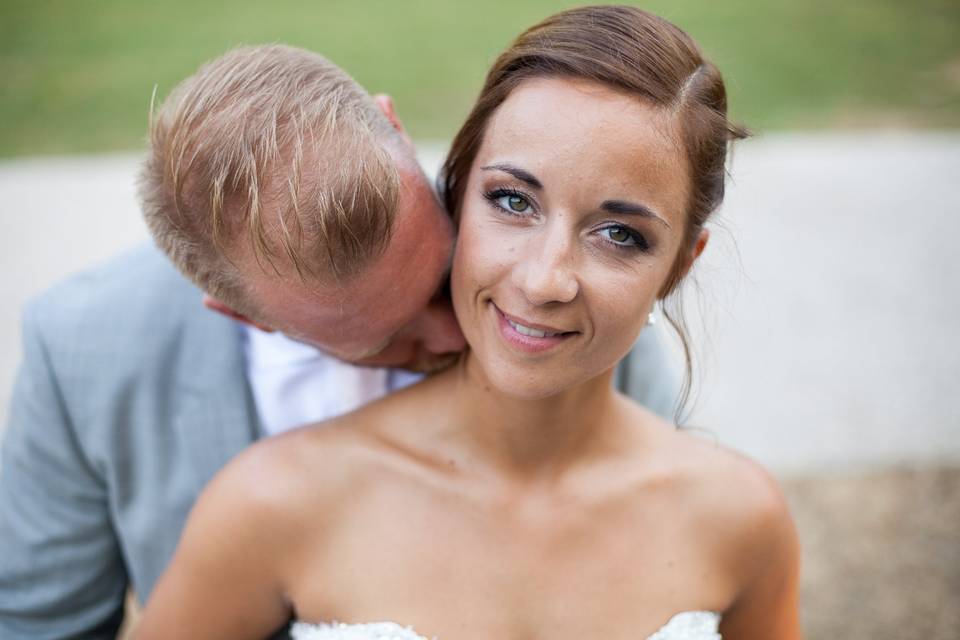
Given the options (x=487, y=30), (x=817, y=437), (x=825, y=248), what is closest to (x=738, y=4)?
(x=487, y=30)

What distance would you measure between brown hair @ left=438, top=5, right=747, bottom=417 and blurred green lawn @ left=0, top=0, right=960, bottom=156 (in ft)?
23.7

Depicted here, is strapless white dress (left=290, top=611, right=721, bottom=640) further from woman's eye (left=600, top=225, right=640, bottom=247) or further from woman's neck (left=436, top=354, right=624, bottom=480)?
woman's eye (left=600, top=225, right=640, bottom=247)

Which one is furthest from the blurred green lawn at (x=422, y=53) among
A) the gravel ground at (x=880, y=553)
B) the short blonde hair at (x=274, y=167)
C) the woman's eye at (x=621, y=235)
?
the woman's eye at (x=621, y=235)

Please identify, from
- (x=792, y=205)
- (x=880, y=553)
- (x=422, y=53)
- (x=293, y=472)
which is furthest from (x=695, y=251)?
(x=422, y=53)

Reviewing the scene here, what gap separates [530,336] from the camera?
1864 mm

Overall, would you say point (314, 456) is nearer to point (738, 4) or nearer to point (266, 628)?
point (266, 628)

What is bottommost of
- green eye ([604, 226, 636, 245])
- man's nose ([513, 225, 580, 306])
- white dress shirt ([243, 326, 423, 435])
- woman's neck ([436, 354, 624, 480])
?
white dress shirt ([243, 326, 423, 435])

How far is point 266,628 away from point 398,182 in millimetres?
1072

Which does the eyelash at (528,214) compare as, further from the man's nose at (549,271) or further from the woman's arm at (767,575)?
the woman's arm at (767,575)

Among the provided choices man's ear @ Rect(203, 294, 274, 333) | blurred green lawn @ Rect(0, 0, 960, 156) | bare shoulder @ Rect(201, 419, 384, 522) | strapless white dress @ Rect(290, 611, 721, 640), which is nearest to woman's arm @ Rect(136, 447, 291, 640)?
bare shoulder @ Rect(201, 419, 384, 522)

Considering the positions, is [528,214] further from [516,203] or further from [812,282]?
[812,282]

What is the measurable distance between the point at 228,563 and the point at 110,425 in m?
0.69

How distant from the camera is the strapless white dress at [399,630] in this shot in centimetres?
209

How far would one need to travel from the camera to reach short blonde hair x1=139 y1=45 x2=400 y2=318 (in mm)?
1861
